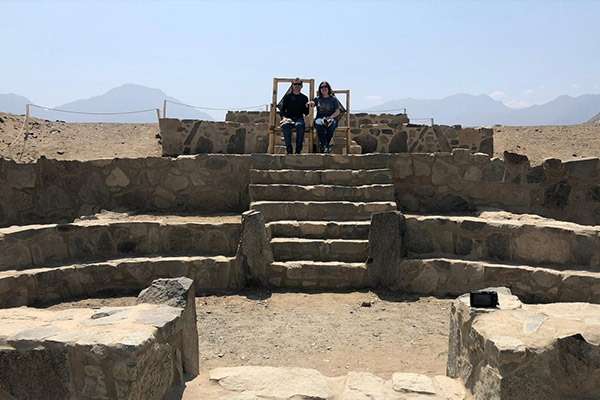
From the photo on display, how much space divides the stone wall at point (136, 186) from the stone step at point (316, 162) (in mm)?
268

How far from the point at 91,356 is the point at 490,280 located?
4706 millimetres

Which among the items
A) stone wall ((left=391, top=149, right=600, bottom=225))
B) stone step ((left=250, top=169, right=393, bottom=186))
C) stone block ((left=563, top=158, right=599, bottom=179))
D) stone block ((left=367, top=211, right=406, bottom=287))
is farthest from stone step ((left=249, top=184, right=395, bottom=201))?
stone block ((left=563, top=158, right=599, bottom=179))

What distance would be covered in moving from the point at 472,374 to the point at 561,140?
19.3m

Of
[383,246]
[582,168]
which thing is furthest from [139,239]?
[582,168]

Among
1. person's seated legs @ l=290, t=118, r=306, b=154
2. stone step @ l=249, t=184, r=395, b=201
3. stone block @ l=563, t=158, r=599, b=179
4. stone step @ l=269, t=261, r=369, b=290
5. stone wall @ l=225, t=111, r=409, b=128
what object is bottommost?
stone step @ l=269, t=261, r=369, b=290

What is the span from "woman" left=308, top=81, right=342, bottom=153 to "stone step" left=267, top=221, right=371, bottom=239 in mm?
2605

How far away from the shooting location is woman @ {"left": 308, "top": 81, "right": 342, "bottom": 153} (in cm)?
916

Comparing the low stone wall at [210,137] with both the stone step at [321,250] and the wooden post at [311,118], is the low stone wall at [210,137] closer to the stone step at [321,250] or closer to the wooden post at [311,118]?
the wooden post at [311,118]

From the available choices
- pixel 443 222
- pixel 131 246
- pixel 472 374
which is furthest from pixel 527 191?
pixel 131 246

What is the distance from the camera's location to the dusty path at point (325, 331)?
4.44 m

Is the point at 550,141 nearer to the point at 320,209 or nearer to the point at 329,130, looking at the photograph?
the point at 329,130

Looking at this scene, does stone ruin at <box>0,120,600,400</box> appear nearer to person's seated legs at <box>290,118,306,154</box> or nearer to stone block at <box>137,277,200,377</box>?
stone block at <box>137,277,200,377</box>

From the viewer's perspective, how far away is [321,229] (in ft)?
22.5

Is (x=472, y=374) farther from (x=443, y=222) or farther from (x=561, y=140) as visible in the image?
(x=561, y=140)
